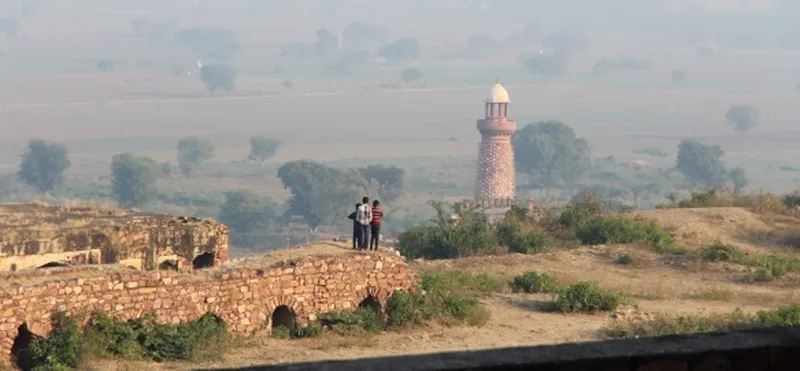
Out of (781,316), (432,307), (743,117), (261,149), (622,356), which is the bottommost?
(261,149)

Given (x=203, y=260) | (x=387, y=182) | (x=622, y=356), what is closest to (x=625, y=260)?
(x=203, y=260)

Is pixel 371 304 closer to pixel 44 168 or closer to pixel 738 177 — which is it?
pixel 44 168

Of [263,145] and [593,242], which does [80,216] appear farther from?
[263,145]

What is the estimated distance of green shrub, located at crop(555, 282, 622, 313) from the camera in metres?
19.6

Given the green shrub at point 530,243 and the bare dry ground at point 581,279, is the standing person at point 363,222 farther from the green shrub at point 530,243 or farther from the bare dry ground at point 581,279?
the green shrub at point 530,243

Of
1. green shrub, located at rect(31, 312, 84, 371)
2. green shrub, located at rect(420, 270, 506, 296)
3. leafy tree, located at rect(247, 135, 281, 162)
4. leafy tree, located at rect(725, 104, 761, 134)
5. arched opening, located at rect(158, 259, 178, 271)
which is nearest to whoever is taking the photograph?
green shrub, located at rect(31, 312, 84, 371)

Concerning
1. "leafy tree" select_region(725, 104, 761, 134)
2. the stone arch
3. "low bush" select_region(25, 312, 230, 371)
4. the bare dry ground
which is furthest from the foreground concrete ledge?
"leafy tree" select_region(725, 104, 761, 134)

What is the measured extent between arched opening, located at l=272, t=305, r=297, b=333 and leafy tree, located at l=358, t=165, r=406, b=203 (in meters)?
85.1

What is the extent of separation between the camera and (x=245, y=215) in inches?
3612

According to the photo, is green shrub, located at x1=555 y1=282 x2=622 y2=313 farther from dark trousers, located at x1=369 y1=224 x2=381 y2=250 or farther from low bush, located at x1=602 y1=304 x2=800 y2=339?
dark trousers, located at x1=369 y1=224 x2=381 y2=250

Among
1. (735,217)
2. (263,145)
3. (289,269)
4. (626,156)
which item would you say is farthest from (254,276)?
(626,156)

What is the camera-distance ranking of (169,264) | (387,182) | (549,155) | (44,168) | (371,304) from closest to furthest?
(371,304) < (169,264) < (387,182) < (44,168) < (549,155)

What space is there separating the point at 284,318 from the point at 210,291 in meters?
1.21

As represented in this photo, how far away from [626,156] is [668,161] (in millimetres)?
6261
